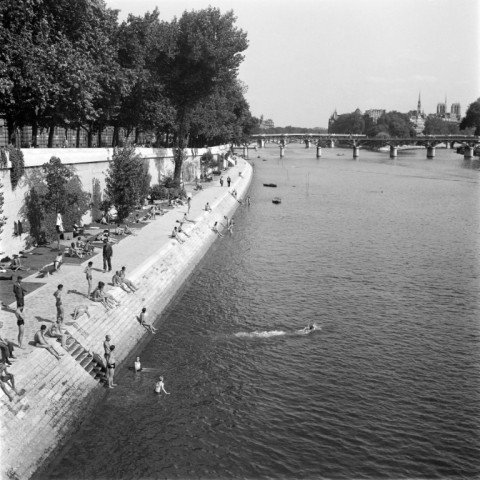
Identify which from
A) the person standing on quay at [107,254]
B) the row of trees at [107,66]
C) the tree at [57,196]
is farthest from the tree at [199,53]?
the person standing on quay at [107,254]

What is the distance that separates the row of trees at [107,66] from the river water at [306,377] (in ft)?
51.8

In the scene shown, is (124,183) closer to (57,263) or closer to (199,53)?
(57,263)

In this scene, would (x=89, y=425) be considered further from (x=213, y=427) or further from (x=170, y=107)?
(x=170, y=107)

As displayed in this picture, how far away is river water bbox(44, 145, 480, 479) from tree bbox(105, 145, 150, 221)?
7959mm

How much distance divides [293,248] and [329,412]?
1073 inches

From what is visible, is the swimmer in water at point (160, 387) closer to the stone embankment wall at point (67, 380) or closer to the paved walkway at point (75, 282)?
the stone embankment wall at point (67, 380)

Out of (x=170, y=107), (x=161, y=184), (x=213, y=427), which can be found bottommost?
(x=213, y=427)

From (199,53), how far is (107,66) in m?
21.8

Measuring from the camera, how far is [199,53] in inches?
2480

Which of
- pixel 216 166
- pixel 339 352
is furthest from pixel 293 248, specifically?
pixel 216 166

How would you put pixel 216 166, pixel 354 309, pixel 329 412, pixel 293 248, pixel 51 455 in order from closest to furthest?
1. pixel 51 455
2. pixel 329 412
3. pixel 354 309
4. pixel 293 248
5. pixel 216 166

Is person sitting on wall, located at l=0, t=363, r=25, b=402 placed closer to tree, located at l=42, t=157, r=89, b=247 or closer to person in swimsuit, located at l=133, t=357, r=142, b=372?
person in swimsuit, located at l=133, t=357, r=142, b=372

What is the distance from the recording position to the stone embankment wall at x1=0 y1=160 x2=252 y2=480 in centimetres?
1608

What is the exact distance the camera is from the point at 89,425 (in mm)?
19078
